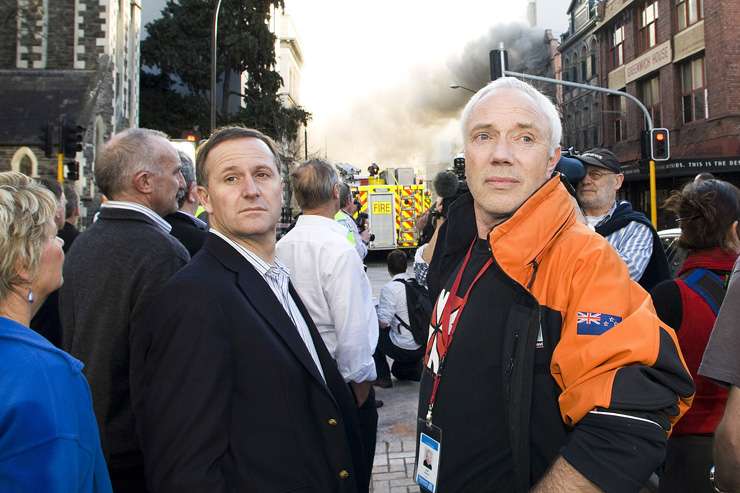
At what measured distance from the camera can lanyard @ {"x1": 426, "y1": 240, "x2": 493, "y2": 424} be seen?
187 cm

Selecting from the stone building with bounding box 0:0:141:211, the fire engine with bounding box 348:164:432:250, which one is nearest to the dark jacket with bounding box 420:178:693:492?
the fire engine with bounding box 348:164:432:250

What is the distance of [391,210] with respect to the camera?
83.1 ft

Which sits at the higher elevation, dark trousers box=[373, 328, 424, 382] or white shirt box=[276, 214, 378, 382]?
white shirt box=[276, 214, 378, 382]

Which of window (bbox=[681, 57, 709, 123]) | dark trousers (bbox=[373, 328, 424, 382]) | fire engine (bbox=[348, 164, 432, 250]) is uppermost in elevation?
window (bbox=[681, 57, 709, 123])

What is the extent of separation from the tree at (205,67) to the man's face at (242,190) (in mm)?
29738

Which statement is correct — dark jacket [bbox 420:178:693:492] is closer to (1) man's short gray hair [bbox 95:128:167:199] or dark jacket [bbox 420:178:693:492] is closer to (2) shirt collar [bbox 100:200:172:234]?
(2) shirt collar [bbox 100:200:172:234]

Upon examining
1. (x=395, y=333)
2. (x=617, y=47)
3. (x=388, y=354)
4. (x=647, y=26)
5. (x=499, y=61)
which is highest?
(x=617, y=47)

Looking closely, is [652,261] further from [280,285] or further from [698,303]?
[280,285]

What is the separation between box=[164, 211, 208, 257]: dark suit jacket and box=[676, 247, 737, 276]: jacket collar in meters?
2.49

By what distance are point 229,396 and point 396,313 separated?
5.30 metres

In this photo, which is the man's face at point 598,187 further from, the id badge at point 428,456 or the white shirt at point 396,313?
Answer: the white shirt at point 396,313

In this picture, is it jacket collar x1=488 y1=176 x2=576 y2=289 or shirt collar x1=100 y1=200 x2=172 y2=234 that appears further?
shirt collar x1=100 y1=200 x2=172 y2=234

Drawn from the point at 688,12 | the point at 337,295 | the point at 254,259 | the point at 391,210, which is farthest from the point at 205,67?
the point at 254,259

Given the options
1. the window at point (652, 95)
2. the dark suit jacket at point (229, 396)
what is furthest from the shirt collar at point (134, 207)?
the window at point (652, 95)
